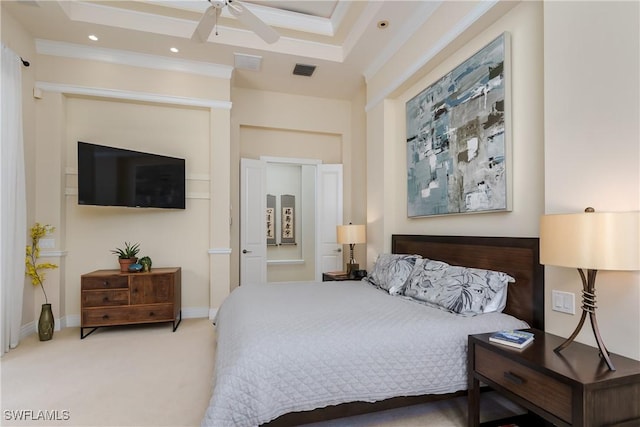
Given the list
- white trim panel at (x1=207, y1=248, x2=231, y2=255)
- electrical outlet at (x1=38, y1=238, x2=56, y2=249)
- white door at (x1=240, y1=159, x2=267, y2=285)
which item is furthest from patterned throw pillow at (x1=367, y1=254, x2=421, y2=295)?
electrical outlet at (x1=38, y1=238, x2=56, y2=249)

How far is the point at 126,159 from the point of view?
151 inches

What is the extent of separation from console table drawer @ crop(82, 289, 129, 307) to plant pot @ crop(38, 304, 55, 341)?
0.32 m

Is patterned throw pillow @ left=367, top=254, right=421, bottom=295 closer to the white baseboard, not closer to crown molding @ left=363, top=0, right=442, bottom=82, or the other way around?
crown molding @ left=363, top=0, right=442, bottom=82

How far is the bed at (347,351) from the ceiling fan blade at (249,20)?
2.18 m

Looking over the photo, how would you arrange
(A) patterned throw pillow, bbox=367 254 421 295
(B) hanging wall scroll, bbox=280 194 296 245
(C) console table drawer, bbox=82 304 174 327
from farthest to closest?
(B) hanging wall scroll, bbox=280 194 296 245 → (C) console table drawer, bbox=82 304 174 327 → (A) patterned throw pillow, bbox=367 254 421 295

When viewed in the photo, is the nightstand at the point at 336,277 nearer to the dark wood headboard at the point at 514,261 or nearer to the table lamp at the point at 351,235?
the table lamp at the point at 351,235

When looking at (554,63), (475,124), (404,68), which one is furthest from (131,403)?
(404,68)

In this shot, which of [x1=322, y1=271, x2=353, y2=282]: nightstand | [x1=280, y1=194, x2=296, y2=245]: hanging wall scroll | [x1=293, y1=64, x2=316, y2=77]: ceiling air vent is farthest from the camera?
[x1=280, y1=194, x2=296, y2=245]: hanging wall scroll

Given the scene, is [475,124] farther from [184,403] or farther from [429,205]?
[184,403]

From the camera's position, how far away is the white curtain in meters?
3.04

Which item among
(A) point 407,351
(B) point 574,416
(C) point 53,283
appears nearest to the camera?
(B) point 574,416

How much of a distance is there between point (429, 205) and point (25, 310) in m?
4.28

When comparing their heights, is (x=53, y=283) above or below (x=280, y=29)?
below

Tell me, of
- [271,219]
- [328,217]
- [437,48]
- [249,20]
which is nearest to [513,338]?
[437,48]
